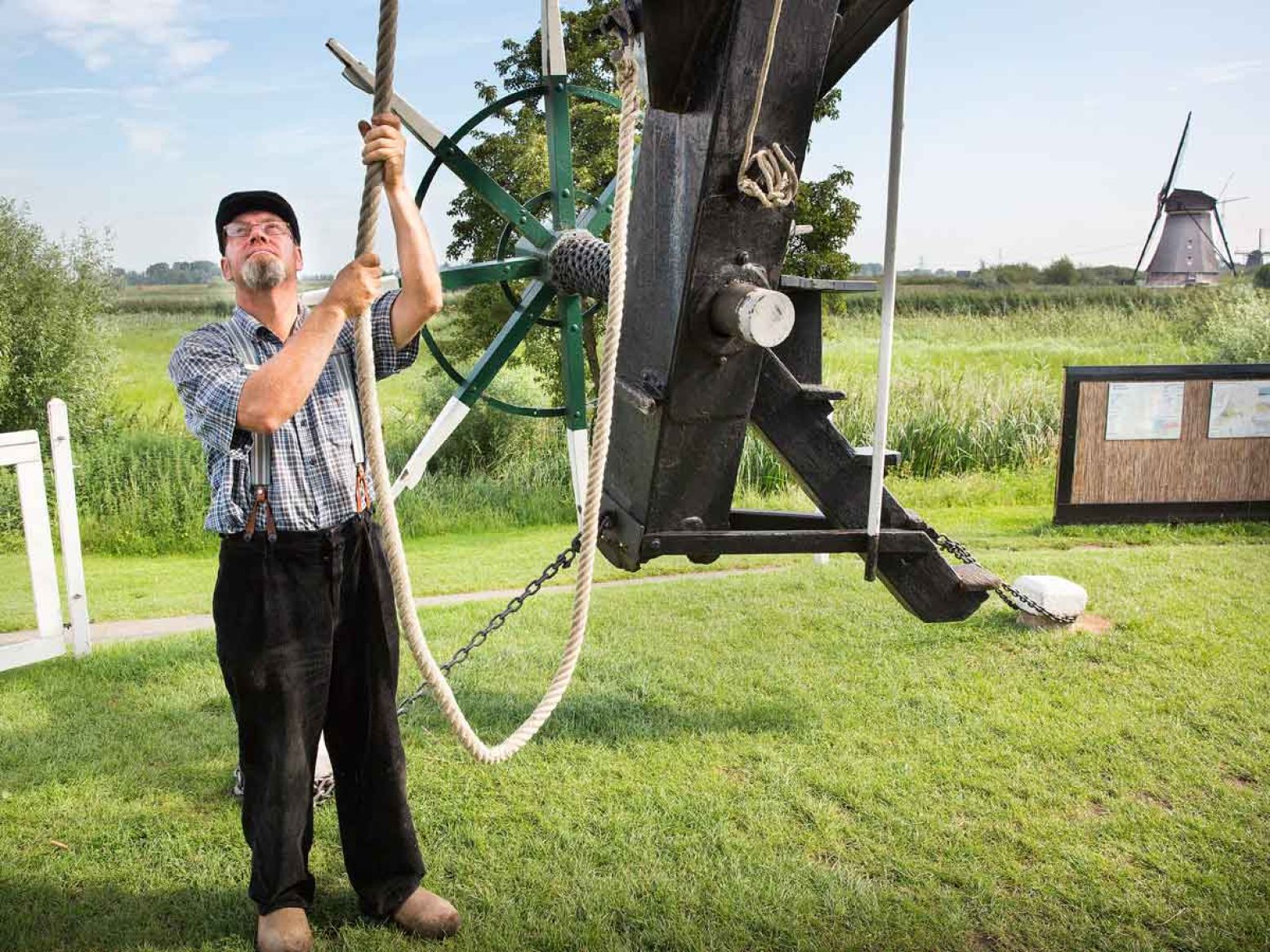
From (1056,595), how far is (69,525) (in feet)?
17.1

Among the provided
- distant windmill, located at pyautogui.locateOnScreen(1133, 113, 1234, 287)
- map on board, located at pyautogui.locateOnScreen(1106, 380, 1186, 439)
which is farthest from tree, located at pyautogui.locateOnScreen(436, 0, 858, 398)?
distant windmill, located at pyautogui.locateOnScreen(1133, 113, 1234, 287)

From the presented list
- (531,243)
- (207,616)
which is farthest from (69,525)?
(531,243)

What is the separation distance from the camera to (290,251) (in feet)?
9.64

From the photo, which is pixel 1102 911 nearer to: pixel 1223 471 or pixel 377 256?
pixel 377 256

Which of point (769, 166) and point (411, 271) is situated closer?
point (769, 166)

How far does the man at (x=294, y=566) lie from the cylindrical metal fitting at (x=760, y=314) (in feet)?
2.56

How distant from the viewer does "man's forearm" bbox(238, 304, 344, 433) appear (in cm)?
246

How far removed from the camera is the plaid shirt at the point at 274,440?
2691 mm

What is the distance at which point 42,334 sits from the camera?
14.6m

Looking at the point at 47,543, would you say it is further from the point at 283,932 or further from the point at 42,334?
the point at 42,334

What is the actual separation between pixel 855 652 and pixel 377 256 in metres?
3.79

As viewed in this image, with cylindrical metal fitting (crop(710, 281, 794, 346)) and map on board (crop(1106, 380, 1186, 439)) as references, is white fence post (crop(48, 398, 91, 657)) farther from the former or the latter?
map on board (crop(1106, 380, 1186, 439))

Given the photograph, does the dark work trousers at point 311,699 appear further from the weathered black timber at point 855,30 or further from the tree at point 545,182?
the tree at point 545,182

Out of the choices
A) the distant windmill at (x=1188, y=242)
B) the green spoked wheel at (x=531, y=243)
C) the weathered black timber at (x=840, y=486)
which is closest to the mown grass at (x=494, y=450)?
the green spoked wheel at (x=531, y=243)
